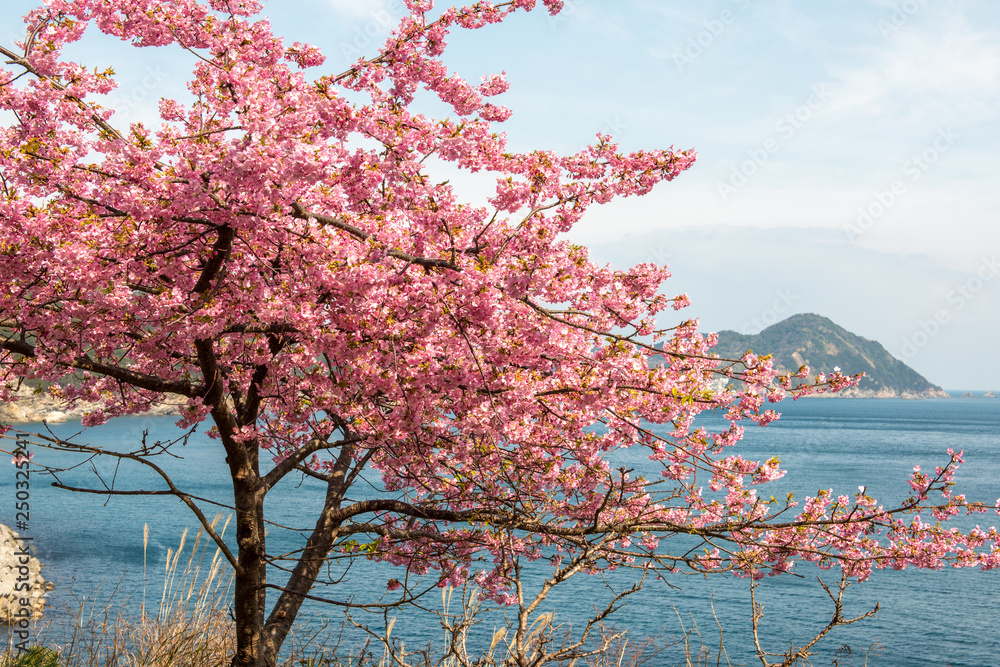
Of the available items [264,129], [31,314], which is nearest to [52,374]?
[31,314]

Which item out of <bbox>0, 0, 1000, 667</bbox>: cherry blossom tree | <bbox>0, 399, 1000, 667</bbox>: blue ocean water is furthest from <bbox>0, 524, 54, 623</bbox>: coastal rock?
<bbox>0, 0, 1000, 667</bbox>: cherry blossom tree

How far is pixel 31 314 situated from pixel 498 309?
3.46 meters

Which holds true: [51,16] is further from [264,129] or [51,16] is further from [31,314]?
[264,129]

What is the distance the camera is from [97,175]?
16.5 ft

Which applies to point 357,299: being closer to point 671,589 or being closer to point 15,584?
point 15,584

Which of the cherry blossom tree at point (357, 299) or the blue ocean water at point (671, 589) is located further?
the blue ocean water at point (671, 589)

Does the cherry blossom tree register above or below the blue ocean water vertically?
above

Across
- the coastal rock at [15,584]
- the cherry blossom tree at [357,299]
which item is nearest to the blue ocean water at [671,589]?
the coastal rock at [15,584]

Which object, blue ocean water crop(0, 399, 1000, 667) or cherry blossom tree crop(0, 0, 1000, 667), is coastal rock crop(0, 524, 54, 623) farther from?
cherry blossom tree crop(0, 0, 1000, 667)

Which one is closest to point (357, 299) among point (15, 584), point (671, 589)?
point (15, 584)

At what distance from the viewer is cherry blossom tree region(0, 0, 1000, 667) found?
4754 mm

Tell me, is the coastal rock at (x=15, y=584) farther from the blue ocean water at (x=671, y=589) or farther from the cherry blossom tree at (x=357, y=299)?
the cherry blossom tree at (x=357, y=299)

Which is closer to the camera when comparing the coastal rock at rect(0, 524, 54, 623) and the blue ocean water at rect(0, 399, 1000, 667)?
the coastal rock at rect(0, 524, 54, 623)

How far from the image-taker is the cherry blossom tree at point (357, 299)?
4.75m
